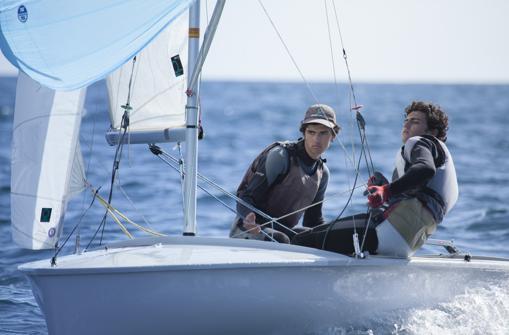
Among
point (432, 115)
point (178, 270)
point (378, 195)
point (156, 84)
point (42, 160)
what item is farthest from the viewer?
point (156, 84)

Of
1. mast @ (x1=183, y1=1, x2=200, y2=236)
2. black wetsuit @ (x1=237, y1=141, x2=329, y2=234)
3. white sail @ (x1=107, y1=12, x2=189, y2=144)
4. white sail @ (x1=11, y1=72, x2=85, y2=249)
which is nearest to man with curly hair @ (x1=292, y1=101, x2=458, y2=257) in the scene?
black wetsuit @ (x1=237, y1=141, x2=329, y2=234)

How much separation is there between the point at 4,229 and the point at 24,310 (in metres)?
2.75

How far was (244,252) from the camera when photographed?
11.9 ft

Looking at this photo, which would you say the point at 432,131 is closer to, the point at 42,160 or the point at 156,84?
the point at 156,84

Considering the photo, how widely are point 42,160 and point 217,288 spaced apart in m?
1.17

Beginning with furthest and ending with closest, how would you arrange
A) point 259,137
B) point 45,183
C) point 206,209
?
point 259,137 → point 206,209 → point 45,183

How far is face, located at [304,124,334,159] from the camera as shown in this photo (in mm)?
4070

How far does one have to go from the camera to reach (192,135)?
387 cm

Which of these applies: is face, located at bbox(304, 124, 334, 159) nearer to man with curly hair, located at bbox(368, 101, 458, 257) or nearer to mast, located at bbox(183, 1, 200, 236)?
man with curly hair, located at bbox(368, 101, 458, 257)

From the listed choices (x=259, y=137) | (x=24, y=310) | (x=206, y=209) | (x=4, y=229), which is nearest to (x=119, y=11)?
(x=24, y=310)

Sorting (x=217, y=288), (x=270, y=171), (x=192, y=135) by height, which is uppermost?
(x=192, y=135)

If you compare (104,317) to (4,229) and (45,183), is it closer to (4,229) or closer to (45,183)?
(45,183)

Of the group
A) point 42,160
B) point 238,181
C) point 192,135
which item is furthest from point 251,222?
point 238,181

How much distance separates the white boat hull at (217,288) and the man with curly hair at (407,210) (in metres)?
0.12
